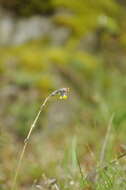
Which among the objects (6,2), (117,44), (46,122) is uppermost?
(6,2)

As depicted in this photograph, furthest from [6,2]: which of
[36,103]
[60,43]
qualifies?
[36,103]

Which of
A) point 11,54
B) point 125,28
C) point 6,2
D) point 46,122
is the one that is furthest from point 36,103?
point 125,28

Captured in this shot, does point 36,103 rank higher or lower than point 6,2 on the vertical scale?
lower

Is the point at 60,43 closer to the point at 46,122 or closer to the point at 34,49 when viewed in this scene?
the point at 34,49

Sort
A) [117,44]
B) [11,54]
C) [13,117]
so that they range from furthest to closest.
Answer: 1. [117,44]
2. [11,54]
3. [13,117]

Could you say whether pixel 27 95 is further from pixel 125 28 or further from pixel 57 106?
pixel 125 28

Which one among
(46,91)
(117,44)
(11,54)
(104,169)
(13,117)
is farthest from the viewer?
(117,44)

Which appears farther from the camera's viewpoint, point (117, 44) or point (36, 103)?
point (117, 44)
